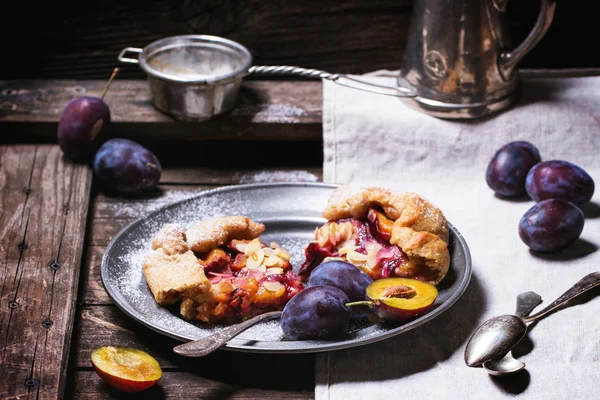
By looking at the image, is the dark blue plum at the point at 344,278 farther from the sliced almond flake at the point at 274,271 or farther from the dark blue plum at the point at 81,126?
the dark blue plum at the point at 81,126

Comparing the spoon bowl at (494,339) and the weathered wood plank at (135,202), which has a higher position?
the spoon bowl at (494,339)

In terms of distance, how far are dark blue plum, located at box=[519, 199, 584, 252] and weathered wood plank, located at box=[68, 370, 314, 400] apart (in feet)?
2.19

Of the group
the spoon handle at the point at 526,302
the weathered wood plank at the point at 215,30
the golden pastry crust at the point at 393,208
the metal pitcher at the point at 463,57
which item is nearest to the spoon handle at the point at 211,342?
the golden pastry crust at the point at 393,208

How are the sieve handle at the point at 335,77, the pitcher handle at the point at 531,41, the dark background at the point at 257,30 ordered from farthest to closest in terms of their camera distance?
the dark background at the point at 257,30
the sieve handle at the point at 335,77
the pitcher handle at the point at 531,41

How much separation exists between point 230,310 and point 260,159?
2.69ft

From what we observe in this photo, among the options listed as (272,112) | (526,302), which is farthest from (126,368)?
(272,112)

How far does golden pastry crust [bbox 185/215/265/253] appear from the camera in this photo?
158 cm

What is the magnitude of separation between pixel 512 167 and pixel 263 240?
0.67 m

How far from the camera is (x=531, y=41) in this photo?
2039 mm

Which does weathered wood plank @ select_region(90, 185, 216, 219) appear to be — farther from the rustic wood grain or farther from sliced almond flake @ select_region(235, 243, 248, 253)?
Result: sliced almond flake @ select_region(235, 243, 248, 253)

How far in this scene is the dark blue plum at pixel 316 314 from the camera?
1348mm

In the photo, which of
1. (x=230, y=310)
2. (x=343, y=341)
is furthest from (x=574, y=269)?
(x=230, y=310)

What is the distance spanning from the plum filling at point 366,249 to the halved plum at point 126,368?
378 millimetres

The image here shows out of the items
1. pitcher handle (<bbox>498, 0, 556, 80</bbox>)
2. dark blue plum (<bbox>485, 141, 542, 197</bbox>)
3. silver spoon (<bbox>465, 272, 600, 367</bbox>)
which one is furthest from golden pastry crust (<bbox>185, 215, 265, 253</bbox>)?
pitcher handle (<bbox>498, 0, 556, 80</bbox>)
